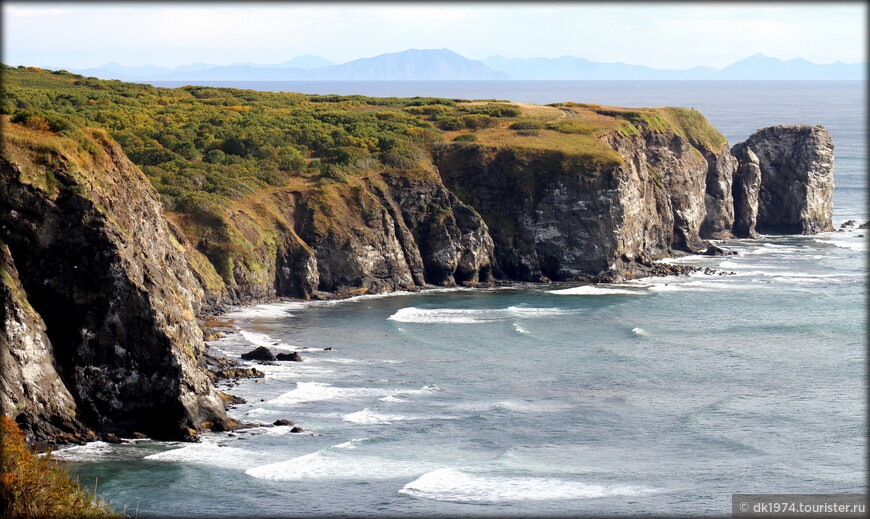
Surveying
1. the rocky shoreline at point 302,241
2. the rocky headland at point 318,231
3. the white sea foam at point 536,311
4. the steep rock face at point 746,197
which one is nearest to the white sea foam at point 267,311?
the rocky shoreline at point 302,241

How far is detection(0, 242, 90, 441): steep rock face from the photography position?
5212 centimetres

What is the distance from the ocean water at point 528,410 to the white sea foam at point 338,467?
0.13 metres

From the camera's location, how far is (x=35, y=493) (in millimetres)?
36656

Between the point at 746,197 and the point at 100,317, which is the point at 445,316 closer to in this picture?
the point at 100,317

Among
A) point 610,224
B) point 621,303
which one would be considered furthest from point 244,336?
point 610,224

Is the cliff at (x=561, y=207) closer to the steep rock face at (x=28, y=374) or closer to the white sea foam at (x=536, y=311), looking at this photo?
the white sea foam at (x=536, y=311)

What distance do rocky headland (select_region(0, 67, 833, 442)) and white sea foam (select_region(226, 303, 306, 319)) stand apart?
1.82m

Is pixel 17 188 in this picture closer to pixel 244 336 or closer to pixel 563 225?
pixel 244 336

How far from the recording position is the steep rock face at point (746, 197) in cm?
14162

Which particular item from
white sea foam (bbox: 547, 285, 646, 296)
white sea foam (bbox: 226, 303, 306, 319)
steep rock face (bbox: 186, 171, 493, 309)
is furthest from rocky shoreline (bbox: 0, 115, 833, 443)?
white sea foam (bbox: 547, 285, 646, 296)

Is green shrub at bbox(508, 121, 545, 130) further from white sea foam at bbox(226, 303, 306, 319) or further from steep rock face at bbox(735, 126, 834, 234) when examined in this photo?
white sea foam at bbox(226, 303, 306, 319)

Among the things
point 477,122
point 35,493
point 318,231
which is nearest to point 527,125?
point 477,122

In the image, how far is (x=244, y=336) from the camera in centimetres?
8025

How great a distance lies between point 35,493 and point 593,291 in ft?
239
